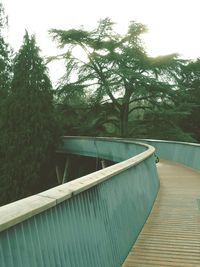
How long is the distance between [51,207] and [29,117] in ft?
Answer: 100.0

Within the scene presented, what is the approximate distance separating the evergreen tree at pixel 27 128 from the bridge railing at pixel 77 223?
2517 cm

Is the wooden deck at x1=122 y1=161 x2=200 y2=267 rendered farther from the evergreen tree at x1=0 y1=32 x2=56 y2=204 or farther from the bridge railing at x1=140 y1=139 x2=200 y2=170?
the evergreen tree at x1=0 y1=32 x2=56 y2=204

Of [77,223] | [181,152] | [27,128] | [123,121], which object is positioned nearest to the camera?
[77,223]

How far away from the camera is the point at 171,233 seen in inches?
295

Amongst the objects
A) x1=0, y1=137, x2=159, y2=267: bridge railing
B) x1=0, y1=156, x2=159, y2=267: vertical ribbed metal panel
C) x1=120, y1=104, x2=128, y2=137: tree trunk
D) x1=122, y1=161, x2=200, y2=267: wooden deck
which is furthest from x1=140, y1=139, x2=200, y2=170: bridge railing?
x1=120, y1=104, x2=128, y2=137: tree trunk

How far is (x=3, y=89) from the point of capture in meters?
36.8

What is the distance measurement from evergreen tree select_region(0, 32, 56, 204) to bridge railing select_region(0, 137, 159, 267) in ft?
82.6

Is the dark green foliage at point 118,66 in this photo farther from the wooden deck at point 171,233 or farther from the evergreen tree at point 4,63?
the wooden deck at point 171,233

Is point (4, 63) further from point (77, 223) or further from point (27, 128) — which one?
point (77, 223)

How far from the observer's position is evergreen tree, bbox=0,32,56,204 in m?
32.0

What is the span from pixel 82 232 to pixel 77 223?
15 centimetres

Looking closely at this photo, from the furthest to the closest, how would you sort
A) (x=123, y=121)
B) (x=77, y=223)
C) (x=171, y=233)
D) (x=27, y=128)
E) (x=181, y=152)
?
(x=123, y=121)
(x=27, y=128)
(x=181, y=152)
(x=171, y=233)
(x=77, y=223)

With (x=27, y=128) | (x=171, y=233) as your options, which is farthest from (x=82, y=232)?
(x=27, y=128)

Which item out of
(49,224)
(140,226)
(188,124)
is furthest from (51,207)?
(188,124)
